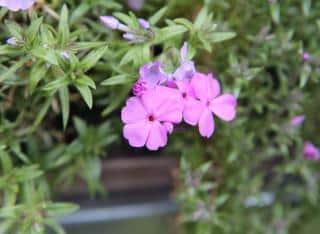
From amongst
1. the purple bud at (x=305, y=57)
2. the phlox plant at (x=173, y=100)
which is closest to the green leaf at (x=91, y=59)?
the phlox plant at (x=173, y=100)

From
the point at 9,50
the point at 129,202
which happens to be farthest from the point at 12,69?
the point at 129,202

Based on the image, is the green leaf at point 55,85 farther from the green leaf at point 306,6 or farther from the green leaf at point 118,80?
the green leaf at point 306,6

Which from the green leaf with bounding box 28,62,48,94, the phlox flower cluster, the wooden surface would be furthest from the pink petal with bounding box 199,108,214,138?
the wooden surface

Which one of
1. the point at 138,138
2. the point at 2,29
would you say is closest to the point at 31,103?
the point at 2,29

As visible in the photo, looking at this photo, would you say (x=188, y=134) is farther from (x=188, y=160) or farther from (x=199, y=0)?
(x=199, y=0)

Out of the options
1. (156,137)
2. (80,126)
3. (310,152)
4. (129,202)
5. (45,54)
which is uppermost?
(45,54)

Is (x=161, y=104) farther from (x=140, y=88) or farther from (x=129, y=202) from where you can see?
(x=129, y=202)

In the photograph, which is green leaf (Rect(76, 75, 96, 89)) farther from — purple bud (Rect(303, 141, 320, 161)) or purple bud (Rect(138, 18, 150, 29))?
purple bud (Rect(303, 141, 320, 161))
